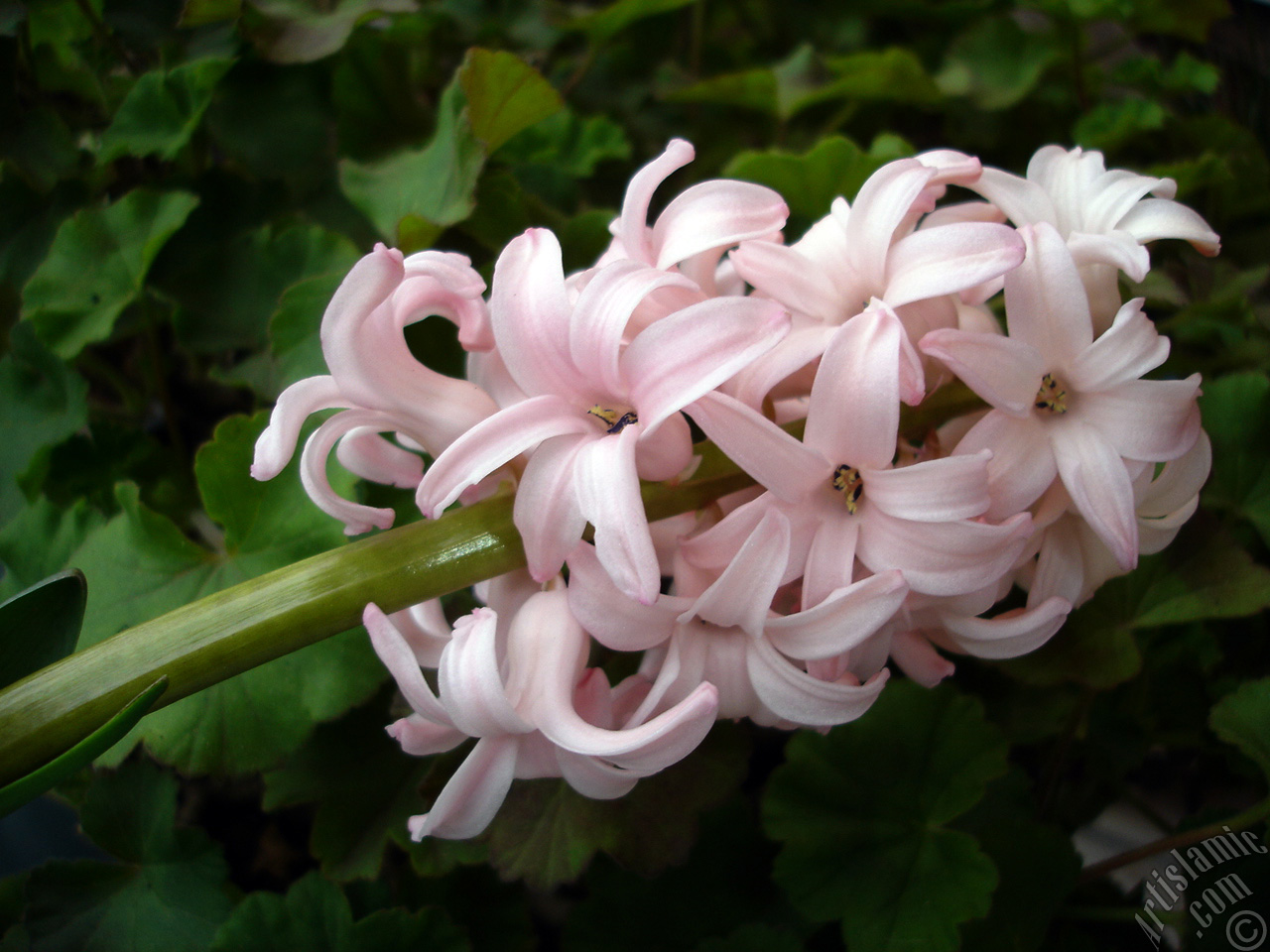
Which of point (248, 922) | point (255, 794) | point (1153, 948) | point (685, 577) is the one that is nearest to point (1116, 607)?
point (1153, 948)

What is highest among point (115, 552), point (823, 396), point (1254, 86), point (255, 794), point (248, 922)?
point (823, 396)

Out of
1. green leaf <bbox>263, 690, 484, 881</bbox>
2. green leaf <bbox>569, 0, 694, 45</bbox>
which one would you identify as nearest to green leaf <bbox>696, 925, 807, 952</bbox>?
green leaf <bbox>263, 690, 484, 881</bbox>

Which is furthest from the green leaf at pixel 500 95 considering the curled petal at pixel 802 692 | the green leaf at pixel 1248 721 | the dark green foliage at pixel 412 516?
the green leaf at pixel 1248 721

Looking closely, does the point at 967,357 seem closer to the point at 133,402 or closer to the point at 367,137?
the point at 367,137

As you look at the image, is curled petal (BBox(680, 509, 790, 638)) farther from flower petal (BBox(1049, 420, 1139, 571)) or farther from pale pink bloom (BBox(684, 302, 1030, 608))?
flower petal (BBox(1049, 420, 1139, 571))

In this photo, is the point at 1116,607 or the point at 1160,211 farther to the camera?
the point at 1116,607

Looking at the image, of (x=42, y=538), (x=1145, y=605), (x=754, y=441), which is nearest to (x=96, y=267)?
(x=42, y=538)

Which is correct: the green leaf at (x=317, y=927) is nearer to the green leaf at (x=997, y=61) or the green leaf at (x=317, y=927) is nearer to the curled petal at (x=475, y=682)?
the curled petal at (x=475, y=682)
